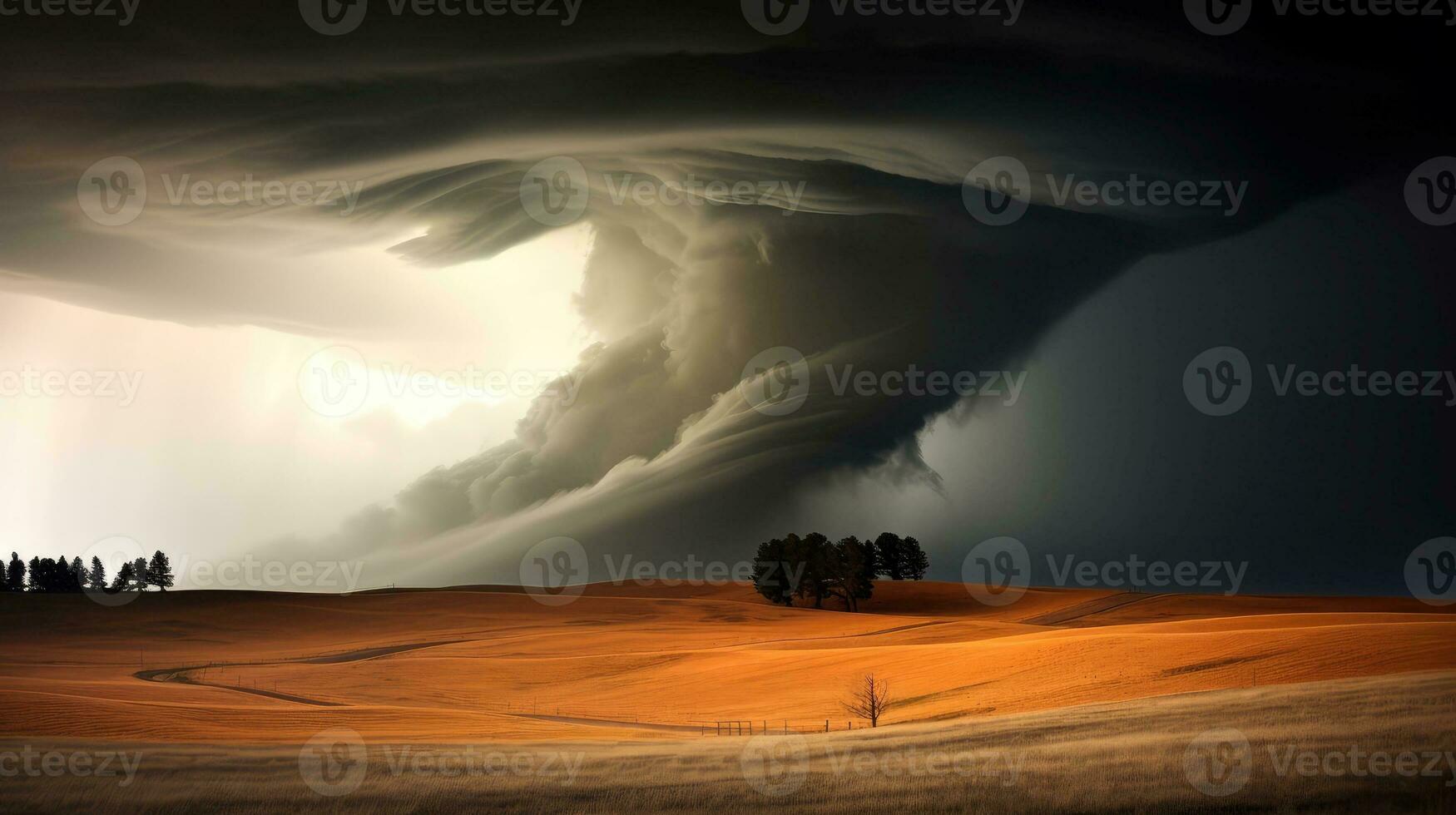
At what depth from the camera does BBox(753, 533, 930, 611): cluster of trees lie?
78.1 metres

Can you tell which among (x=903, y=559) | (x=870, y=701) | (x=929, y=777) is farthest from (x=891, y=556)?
(x=929, y=777)

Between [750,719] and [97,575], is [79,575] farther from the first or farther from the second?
[750,719]

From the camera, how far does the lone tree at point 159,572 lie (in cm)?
8650

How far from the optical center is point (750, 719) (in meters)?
34.9

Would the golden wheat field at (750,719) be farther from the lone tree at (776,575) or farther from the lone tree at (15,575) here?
the lone tree at (15,575)

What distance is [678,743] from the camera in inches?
1016

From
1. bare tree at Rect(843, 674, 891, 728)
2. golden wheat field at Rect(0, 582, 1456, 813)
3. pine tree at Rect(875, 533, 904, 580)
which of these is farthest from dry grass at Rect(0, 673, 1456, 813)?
pine tree at Rect(875, 533, 904, 580)

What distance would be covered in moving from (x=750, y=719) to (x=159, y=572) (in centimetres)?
6892

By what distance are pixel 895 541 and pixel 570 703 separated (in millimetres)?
48816

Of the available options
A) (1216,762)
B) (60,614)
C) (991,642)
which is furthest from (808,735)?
(60,614)

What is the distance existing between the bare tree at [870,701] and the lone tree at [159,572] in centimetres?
6866

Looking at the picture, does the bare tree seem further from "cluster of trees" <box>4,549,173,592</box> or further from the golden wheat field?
"cluster of trees" <box>4,549,173,592</box>

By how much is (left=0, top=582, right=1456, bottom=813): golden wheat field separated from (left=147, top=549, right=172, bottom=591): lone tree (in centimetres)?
2273

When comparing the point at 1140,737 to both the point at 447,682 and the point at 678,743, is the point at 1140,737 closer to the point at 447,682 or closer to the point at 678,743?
the point at 678,743
